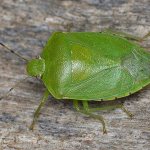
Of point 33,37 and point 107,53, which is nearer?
point 107,53

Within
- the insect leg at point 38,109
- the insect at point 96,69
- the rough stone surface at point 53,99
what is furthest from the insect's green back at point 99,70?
the rough stone surface at point 53,99

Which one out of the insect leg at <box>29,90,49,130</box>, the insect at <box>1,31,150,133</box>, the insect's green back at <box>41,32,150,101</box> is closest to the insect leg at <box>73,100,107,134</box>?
the insect at <box>1,31,150,133</box>

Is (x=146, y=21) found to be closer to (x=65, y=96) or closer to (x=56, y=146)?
(x=65, y=96)

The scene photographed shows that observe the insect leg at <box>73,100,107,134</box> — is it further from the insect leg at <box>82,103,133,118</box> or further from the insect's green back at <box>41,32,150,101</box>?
the insect's green back at <box>41,32,150,101</box>

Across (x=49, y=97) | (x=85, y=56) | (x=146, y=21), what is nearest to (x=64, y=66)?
(x=85, y=56)

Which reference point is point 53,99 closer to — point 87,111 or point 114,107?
point 87,111

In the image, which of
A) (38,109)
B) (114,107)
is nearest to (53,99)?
(38,109)
